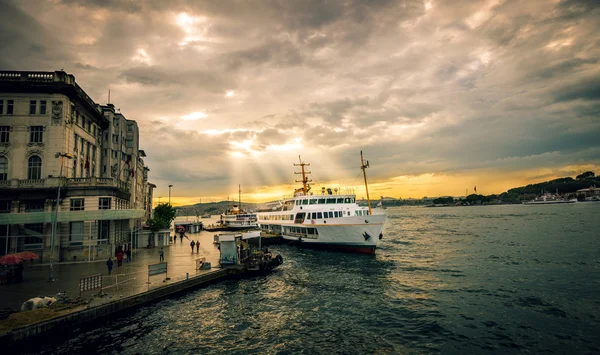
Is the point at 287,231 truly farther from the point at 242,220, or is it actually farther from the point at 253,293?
the point at 242,220

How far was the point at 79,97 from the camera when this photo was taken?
36000 millimetres

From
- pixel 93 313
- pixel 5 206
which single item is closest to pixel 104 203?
pixel 5 206

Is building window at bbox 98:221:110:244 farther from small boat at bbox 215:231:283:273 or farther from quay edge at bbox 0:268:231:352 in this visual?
quay edge at bbox 0:268:231:352

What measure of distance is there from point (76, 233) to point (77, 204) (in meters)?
3.25

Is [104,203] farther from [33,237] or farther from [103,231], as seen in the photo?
[33,237]

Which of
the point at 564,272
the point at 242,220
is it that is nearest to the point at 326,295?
the point at 564,272

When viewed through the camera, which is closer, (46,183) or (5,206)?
(5,206)

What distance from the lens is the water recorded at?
15.7m

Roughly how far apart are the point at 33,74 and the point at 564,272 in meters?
62.2

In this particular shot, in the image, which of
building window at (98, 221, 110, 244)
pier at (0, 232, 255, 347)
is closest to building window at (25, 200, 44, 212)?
building window at (98, 221, 110, 244)

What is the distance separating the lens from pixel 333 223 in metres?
44.6

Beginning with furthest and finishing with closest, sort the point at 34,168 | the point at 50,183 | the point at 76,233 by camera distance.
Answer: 1. the point at 34,168
2. the point at 50,183
3. the point at 76,233

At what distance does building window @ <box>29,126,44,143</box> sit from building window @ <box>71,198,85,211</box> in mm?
8178

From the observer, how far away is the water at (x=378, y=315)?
15711 mm
